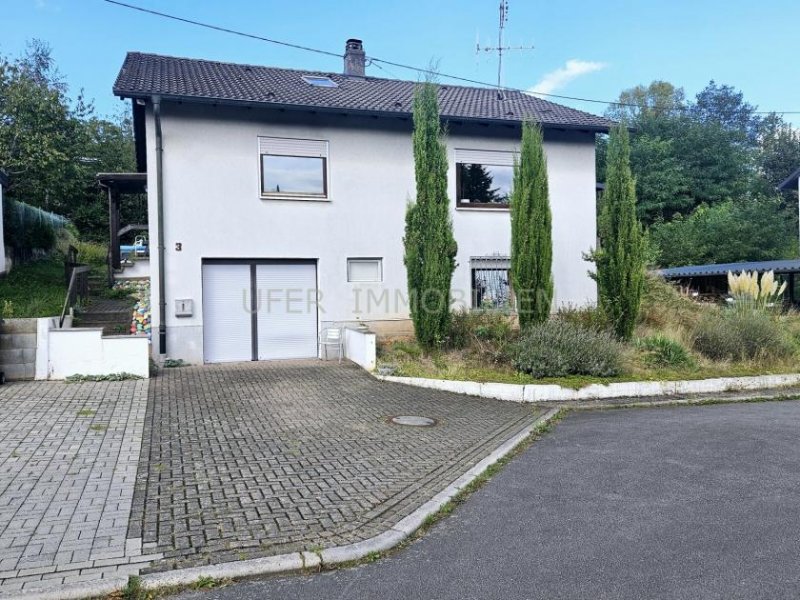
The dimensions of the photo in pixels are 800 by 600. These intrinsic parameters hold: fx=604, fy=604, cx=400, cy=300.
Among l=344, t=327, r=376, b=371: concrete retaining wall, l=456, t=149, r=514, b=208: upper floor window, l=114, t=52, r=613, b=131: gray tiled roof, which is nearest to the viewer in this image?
l=344, t=327, r=376, b=371: concrete retaining wall

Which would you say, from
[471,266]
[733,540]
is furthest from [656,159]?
[733,540]

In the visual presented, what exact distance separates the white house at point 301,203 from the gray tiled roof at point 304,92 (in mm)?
70

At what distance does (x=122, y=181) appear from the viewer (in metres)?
16.5

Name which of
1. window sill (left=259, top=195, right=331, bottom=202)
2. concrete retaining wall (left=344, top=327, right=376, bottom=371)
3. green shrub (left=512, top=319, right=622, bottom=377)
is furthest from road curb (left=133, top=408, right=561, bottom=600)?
window sill (left=259, top=195, right=331, bottom=202)

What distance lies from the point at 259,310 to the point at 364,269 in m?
2.46

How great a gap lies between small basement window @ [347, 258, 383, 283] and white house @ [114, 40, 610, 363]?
0.02 meters

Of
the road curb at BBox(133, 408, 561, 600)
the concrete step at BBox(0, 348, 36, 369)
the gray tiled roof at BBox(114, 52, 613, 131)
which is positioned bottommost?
the road curb at BBox(133, 408, 561, 600)

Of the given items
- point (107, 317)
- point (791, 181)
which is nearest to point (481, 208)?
point (107, 317)

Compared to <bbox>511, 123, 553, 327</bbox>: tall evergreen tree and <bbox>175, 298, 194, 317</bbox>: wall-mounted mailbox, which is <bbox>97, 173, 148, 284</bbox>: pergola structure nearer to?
<bbox>175, 298, 194, 317</bbox>: wall-mounted mailbox

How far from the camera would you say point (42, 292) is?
13586 millimetres

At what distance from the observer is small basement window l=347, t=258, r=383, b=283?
1336 cm

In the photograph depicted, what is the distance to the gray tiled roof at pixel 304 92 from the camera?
12.2 meters

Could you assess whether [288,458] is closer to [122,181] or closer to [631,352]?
[631,352]

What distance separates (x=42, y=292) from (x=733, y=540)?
1412cm
